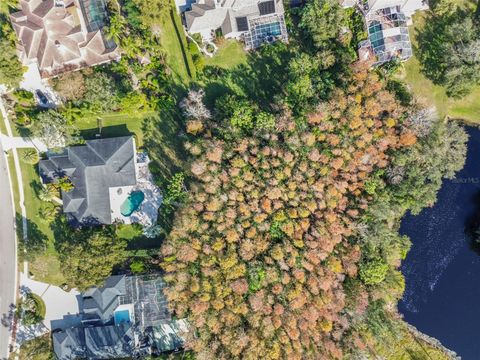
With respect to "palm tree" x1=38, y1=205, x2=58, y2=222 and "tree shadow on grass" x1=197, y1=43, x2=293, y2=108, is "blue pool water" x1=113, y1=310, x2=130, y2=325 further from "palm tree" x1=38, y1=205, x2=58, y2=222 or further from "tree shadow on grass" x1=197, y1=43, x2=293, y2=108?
"tree shadow on grass" x1=197, y1=43, x2=293, y2=108

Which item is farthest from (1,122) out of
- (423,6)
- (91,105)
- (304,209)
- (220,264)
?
(423,6)

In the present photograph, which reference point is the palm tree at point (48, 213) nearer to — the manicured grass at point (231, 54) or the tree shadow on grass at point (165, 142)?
the tree shadow on grass at point (165, 142)

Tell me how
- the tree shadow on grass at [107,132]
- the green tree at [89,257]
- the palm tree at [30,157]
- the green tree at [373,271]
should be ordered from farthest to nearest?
the tree shadow on grass at [107,132]
the palm tree at [30,157]
the green tree at [373,271]
the green tree at [89,257]

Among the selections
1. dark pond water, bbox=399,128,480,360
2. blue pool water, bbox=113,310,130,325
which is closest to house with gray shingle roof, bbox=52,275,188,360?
blue pool water, bbox=113,310,130,325

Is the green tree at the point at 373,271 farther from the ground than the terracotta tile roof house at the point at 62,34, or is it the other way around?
the terracotta tile roof house at the point at 62,34

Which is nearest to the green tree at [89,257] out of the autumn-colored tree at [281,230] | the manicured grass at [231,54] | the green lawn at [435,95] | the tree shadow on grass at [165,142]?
the autumn-colored tree at [281,230]
